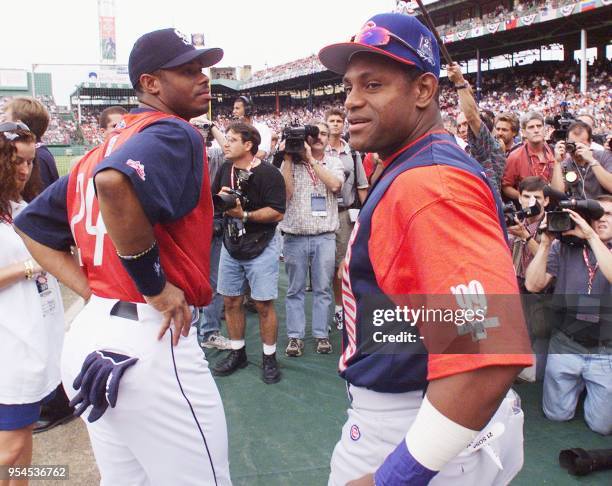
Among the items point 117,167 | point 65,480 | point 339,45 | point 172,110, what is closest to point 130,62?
point 172,110

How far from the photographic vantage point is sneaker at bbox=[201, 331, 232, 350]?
15.2 ft

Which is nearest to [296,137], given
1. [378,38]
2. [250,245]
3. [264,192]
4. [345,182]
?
[264,192]

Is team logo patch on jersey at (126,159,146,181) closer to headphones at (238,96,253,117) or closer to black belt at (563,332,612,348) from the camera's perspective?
black belt at (563,332,612,348)

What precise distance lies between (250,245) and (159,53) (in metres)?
2.45

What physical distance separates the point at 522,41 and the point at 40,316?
30.9m

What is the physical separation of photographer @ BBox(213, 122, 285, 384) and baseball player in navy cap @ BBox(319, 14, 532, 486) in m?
2.69

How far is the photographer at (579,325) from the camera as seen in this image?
3250 mm

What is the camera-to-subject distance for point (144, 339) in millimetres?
1681

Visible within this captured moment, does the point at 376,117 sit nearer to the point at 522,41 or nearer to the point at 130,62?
the point at 130,62

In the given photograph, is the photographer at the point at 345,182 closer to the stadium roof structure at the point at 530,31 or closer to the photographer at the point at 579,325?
the photographer at the point at 579,325

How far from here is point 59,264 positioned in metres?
2.06

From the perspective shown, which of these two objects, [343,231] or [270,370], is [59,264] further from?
[343,231]

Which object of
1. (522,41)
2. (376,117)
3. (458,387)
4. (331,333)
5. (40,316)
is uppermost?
(522,41)

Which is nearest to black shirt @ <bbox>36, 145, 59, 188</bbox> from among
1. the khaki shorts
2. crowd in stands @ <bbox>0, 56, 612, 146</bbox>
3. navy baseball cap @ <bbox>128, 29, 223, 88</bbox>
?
navy baseball cap @ <bbox>128, 29, 223, 88</bbox>
